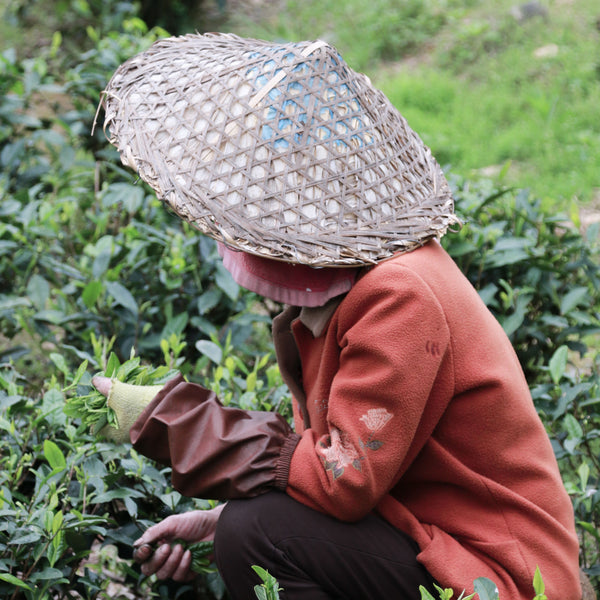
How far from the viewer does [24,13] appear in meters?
6.20

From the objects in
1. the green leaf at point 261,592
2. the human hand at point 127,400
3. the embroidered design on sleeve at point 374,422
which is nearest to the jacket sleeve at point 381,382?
the embroidered design on sleeve at point 374,422

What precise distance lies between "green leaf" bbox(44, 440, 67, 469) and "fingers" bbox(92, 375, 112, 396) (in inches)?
5.7

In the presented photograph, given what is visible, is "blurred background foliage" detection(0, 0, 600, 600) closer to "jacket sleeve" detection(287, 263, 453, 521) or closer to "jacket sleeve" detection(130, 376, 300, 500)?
"jacket sleeve" detection(130, 376, 300, 500)

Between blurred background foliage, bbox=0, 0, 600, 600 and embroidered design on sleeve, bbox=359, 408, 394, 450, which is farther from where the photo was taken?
blurred background foliage, bbox=0, 0, 600, 600

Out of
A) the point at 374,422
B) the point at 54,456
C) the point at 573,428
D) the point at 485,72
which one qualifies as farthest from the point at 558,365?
the point at 485,72

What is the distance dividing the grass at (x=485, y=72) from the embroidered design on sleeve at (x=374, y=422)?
8.75 feet

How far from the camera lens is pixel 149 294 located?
2504 mm

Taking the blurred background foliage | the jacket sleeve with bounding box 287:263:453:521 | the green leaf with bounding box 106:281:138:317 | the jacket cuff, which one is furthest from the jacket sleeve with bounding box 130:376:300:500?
the green leaf with bounding box 106:281:138:317

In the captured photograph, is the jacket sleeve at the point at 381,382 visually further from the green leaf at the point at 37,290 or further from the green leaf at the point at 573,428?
the green leaf at the point at 37,290

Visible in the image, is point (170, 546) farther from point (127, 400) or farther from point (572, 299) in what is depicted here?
point (572, 299)

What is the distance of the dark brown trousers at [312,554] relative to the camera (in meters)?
1.59

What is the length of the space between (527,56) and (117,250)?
3.84 metres

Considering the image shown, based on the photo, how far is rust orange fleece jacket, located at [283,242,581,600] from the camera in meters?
1.43

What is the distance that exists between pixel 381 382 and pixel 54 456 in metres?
0.71
